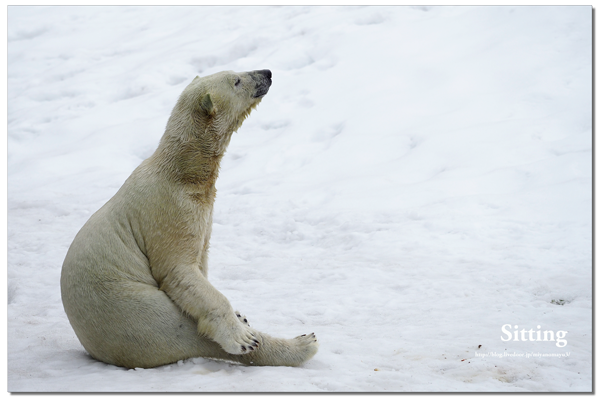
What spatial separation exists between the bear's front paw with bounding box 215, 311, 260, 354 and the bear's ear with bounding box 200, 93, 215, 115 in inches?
71.5

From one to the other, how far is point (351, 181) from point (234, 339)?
680 cm

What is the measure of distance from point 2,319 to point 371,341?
327 cm

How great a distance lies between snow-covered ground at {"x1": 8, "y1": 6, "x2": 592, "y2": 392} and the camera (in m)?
4.81

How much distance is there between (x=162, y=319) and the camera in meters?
4.43

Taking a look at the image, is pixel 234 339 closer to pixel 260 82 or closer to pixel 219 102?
pixel 219 102

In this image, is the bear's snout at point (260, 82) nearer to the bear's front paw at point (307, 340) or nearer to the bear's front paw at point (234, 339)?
the bear's front paw at point (234, 339)

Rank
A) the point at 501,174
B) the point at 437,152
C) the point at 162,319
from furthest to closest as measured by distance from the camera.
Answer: the point at 437,152
the point at 501,174
the point at 162,319

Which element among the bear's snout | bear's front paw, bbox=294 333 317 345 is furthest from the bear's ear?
bear's front paw, bbox=294 333 317 345

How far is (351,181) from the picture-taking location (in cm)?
1076

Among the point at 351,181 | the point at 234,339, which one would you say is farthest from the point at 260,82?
the point at 351,181

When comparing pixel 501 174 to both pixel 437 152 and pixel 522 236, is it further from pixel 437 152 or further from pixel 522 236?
pixel 522 236

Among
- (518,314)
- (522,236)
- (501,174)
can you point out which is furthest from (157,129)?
(518,314)

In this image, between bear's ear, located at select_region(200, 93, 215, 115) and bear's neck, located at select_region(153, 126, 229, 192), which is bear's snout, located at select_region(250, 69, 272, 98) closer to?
bear's ear, located at select_region(200, 93, 215, 115)

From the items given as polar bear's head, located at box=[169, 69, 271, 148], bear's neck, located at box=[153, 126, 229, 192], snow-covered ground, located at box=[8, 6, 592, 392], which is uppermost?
polar bear's head, located at box=[169, 69, 271, 148]
